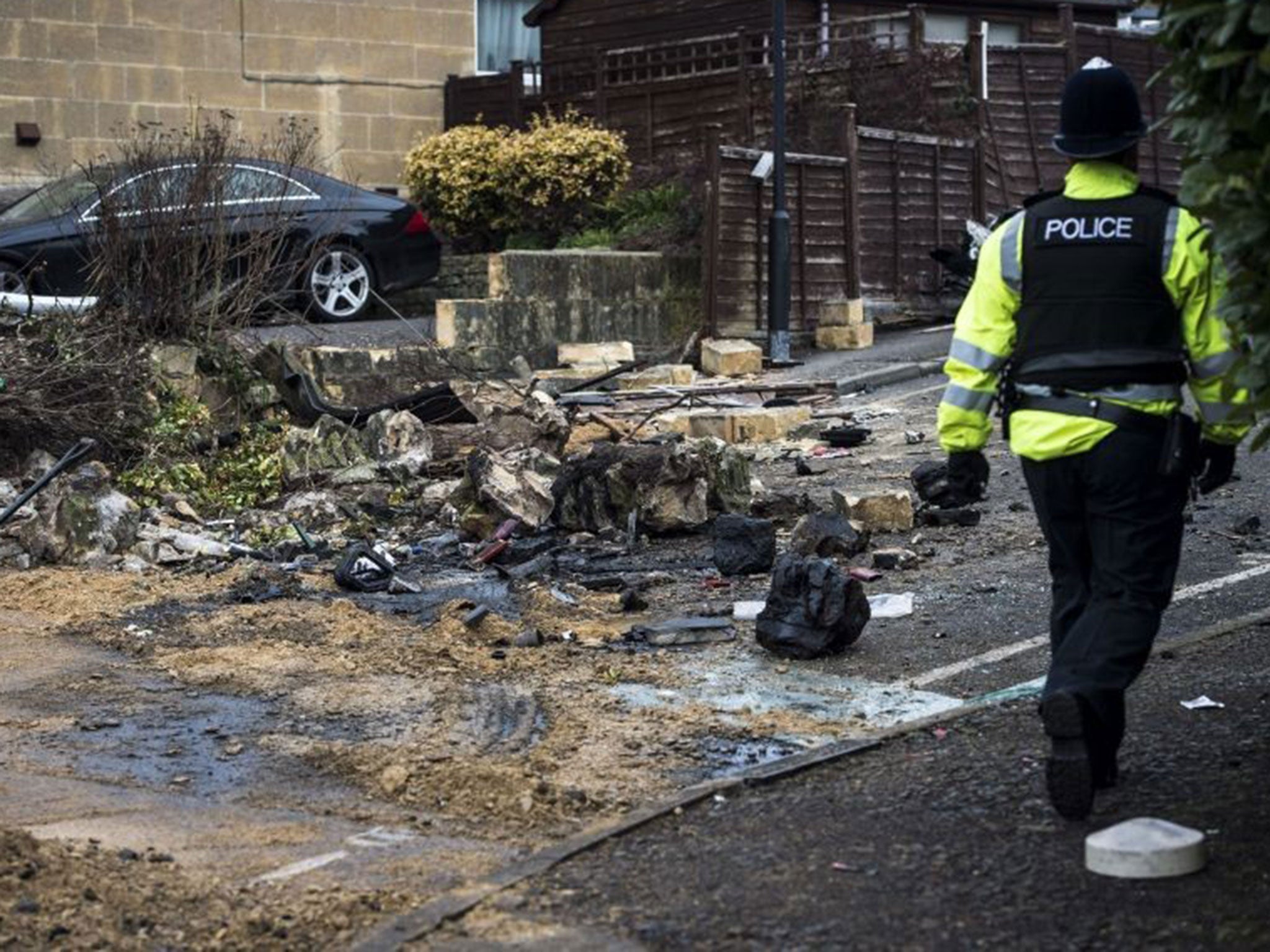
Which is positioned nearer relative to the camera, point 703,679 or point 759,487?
point 703,679

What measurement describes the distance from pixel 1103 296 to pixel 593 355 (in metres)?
13.8

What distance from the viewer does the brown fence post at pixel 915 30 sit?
23828 millimetres

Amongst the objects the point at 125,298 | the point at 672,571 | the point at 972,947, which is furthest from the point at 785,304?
the point at 972,947

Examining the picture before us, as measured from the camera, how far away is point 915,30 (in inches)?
947

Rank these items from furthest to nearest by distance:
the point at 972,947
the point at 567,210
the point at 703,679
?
the point at 567,210 < the point at 703,679 < the point at 972,947

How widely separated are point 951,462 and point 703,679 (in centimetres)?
222

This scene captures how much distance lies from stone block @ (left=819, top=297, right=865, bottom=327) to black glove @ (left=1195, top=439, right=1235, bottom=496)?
51.3 ft

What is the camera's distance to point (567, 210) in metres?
23.1

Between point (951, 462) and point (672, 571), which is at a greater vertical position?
point (951, 462)

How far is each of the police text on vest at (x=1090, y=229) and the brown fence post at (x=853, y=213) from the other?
1623 centimetres

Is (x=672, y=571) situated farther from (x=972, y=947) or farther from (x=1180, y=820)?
(x=972, y=947)

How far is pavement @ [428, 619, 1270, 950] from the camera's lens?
466 centimetres

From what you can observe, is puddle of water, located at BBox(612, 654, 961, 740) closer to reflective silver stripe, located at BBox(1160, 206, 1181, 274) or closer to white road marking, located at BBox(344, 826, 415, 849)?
white road marking, located at BBox(344, 826, 415, 849)

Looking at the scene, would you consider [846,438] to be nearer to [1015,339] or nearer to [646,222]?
[646,222]
